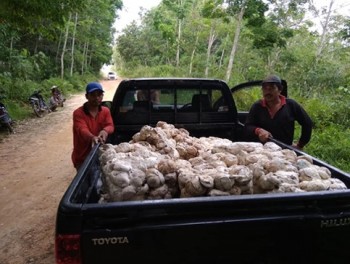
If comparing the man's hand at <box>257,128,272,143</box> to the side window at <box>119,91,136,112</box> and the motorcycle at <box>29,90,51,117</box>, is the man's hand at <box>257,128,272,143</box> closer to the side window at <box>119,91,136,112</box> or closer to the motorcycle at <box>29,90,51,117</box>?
the side window at <box>119,91,136,112</box>

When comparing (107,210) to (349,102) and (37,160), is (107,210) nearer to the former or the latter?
(37,160)

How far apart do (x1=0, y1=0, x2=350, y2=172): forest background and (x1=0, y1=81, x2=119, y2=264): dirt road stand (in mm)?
3189

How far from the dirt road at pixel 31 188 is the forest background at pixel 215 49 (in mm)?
3189

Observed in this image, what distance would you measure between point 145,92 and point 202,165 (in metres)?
2.24

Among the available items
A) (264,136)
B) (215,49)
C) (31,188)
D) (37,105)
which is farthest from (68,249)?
(215,49)

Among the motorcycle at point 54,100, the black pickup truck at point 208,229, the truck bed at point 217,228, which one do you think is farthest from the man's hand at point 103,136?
the motorcycle at point 54,100

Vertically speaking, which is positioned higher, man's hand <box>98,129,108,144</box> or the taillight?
man's hand <box>98,129,108,144</box>

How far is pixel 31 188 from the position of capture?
5.96 m

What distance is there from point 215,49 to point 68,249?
35091mm

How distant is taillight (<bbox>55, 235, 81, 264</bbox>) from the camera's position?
1.79 metres

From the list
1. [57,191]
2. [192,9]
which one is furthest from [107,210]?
[192,9]

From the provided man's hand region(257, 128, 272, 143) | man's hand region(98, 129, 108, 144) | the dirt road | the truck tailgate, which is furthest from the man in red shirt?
the truck tailgate

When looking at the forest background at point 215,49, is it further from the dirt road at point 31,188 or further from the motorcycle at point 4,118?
the dirt road at point 31,188

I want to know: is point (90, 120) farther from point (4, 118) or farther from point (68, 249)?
point (4, 118)
